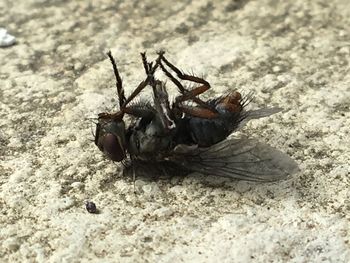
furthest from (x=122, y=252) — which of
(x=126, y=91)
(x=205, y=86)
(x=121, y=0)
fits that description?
(x=121, y=0)

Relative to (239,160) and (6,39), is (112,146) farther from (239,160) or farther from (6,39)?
(6,39)

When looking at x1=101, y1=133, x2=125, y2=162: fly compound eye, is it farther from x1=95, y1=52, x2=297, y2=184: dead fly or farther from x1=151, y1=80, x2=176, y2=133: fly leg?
x1=151, y1=80, x2=176, y2=133: fly leg

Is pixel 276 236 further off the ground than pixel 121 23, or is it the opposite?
pixel 121 23

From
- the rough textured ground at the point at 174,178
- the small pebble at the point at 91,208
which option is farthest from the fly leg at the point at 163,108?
the small pebble at the point at 91,208

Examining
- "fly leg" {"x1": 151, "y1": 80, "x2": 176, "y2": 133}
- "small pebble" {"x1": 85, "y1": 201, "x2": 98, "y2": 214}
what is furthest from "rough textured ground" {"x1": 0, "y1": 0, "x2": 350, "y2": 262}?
"fly leg" {"x1": 151, "y1": 80, "x2": 176, "y2": 133}

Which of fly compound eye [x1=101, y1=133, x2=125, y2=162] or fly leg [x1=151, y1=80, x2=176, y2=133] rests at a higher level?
fly leg [x1=151, y1=80, x2=176, y2=133]

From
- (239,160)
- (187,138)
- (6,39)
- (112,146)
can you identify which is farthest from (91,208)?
(6,39)

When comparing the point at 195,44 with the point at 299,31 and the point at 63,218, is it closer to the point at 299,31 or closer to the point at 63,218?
the point at 299,31

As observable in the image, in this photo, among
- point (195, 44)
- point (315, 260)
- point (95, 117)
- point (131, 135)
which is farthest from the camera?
point (195, 44)
